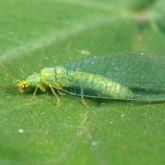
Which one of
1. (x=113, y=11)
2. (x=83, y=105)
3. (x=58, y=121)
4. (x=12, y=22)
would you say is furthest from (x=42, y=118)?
(x=113, y=11)

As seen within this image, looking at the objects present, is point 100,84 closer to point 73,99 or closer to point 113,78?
point 113,78

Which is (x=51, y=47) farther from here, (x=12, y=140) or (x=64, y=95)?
(x=12, y=140)

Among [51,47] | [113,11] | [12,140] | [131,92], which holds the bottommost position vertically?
[12,140]

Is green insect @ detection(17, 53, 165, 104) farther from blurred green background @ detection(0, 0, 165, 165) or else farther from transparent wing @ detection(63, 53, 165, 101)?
blurred green background @ detection(0, 0, 165, 165)

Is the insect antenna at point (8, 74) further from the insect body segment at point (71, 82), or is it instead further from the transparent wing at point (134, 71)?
the transparent wing at point (134, 71)

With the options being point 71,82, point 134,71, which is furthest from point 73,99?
point 134,71

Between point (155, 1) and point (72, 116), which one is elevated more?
point (155, 1)
